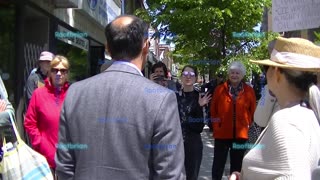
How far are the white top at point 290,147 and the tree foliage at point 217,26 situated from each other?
7.35 metres

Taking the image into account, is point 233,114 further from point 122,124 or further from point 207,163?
point 122,124

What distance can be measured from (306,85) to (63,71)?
3.12m

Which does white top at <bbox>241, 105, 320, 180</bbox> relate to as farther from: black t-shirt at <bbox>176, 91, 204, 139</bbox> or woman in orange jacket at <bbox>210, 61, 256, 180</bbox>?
woman in orange jacket at <bbox>210, 61, 256, 180</bbox>

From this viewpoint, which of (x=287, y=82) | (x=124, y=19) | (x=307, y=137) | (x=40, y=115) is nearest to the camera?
(x=307, y=137)

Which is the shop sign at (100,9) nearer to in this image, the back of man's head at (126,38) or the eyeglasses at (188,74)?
the eyeglasses at (188,74)

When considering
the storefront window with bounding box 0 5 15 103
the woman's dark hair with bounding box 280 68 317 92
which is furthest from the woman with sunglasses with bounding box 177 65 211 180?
the woman's dark hair with bounding box 280 68 317 92

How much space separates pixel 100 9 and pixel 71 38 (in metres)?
3.06

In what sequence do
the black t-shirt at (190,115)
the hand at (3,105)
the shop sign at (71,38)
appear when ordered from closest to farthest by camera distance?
the hand at (3,105)
the black t-shirt at (190,115)
the shop sign at (71,38)

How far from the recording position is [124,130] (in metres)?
2.24

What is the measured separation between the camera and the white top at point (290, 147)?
1938mm

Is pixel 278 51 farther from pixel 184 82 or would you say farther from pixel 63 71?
pixel 184 82

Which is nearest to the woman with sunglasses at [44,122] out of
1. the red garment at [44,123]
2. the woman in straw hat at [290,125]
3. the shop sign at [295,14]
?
the red garment at [44,123]

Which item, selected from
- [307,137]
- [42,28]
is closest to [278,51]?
[307,137]

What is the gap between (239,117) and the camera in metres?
6.27
